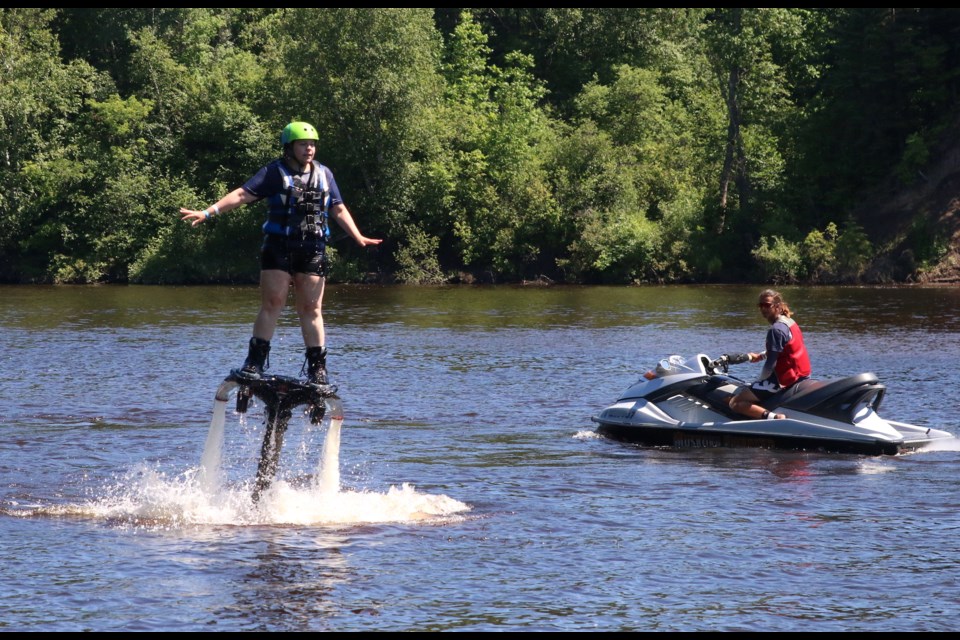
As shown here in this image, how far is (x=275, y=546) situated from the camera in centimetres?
1077

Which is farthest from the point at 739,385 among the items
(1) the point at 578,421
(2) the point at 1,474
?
(2) the point at 1,474

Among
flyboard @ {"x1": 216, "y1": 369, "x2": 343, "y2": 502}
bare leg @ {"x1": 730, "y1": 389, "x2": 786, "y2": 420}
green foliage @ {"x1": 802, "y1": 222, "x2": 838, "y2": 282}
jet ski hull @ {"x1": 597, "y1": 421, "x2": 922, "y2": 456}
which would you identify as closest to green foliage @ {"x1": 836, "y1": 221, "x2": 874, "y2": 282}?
green foliage @ {"x1": 802, "y1": 222, "x2": 838, "y2": 282}

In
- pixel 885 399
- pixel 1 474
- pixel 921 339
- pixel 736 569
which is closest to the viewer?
pixel 736 569

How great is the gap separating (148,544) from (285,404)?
162cm

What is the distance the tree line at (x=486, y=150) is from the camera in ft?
171

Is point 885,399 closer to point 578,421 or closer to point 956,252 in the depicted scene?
point 578,421

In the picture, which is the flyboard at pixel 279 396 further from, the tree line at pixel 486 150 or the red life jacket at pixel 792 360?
the tree line at pixel 486 150

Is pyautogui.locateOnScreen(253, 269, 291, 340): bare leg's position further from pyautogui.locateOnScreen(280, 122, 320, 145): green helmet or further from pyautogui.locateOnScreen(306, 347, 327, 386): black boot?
pyautogui.locateOnScreen(280, 122, 320, 145): green helmet

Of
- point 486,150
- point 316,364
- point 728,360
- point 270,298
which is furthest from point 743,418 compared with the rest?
point 486,150

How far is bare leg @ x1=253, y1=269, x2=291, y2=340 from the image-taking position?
1111 centimetres

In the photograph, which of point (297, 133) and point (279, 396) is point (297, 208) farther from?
point (279, 396)

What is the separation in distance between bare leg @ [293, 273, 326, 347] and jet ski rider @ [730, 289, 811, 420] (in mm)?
5737

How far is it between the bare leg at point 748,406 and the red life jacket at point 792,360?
358 mm

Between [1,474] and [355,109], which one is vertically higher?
[355,109]
